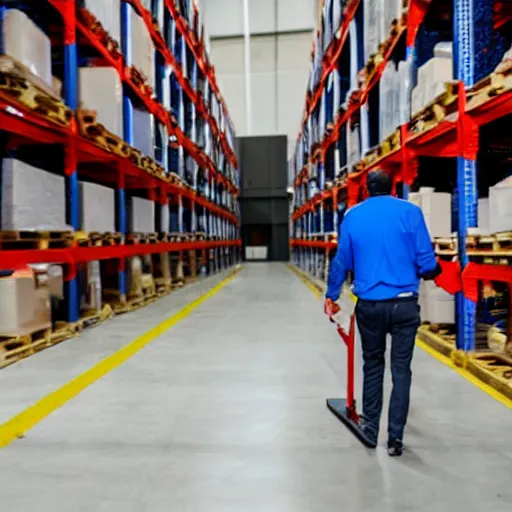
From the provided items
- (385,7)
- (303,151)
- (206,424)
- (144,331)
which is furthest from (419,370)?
(303,151)

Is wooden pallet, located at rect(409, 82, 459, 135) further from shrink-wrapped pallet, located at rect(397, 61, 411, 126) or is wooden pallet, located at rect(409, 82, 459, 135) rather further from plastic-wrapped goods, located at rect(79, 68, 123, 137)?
plastic-wrapped goods, located at rect(79, 68, 123, 137)

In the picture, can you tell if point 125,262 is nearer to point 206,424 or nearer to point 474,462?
point 206,424

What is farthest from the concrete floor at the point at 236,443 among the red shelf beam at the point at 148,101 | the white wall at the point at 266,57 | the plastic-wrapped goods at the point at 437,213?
the white wall at the point at 266,57

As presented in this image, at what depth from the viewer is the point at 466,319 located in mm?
3705

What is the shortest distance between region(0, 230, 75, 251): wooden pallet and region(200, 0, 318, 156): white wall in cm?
1990

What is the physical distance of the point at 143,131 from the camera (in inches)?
292

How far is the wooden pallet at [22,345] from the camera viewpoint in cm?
381

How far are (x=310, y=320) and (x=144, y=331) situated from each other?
192cm

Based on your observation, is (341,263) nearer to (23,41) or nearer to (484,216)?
(484,216)

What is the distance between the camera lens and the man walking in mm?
2191

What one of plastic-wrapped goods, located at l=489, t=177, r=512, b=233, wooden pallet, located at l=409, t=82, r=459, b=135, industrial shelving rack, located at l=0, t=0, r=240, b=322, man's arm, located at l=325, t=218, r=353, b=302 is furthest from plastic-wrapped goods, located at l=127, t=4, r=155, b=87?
man's arm, located at l=325, t=218, r=353, b=302

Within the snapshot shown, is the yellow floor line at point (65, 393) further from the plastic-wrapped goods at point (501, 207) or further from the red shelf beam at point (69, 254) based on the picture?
the plastic-wrapped goods at point (501, 207)

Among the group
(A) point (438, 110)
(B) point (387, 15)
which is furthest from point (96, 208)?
(B) point (387, 15)

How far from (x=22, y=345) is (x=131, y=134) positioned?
3.45 metres
